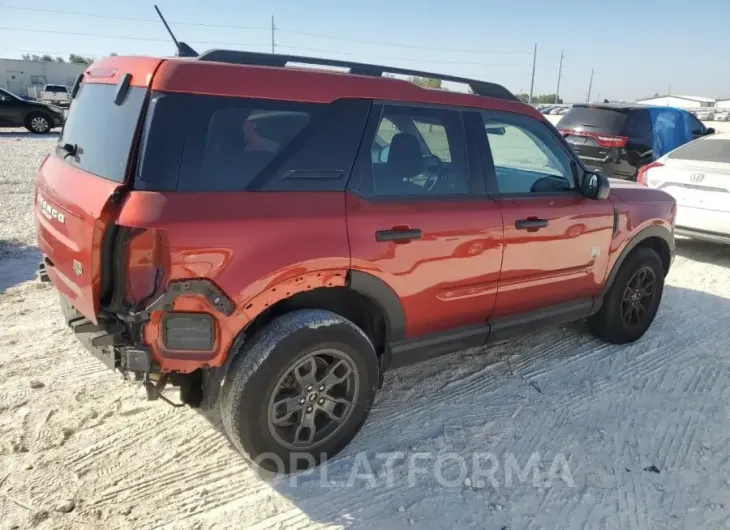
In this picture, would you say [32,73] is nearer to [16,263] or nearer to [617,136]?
[16,263]

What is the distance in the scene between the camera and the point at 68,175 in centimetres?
279

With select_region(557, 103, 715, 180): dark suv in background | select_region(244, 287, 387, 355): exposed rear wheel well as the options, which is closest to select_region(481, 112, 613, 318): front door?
select_region(244, 287, 387, 355): exposed rear wheel well

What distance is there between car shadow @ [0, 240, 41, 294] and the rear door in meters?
2.51

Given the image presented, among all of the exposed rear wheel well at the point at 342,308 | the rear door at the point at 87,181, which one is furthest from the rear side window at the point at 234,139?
the exposed rear wheel well at the point at 342,308

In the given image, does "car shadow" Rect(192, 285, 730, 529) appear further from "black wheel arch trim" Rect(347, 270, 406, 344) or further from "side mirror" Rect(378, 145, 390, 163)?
"side mirror" Rect(378, 145, 390, 163)

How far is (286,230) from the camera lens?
2574 mm

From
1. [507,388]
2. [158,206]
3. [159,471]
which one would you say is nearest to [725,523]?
[507,388]

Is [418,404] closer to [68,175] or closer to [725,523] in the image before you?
[725,523]

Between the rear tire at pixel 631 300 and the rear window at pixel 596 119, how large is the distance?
5.33 meters

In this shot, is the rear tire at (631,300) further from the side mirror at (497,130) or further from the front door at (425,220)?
the side mirror at (497,130)

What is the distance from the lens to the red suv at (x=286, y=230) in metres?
2.40

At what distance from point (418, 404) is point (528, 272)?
43.3 inches

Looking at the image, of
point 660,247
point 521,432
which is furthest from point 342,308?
point 660,247

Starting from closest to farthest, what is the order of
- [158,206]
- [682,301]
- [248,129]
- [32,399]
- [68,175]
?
[158,206], [248,129], [68,175], [32,399], [682,301]
